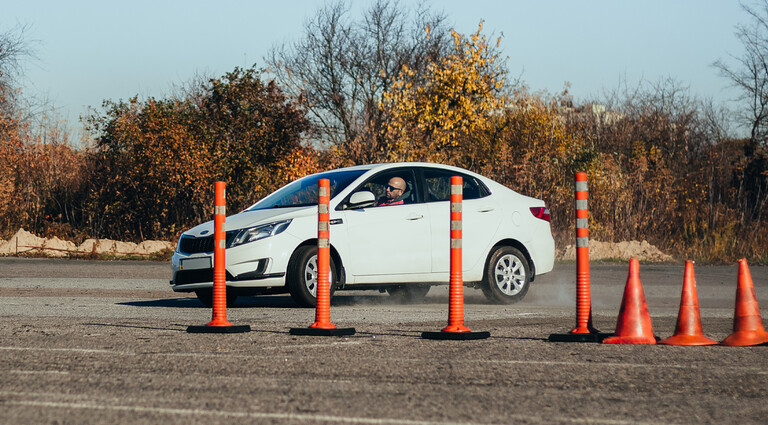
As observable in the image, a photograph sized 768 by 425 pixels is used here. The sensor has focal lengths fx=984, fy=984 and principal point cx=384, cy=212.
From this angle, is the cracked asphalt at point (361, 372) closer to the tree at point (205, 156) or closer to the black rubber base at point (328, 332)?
the black rubber base at point (328, 332)

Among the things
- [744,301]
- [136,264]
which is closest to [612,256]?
[136,264]

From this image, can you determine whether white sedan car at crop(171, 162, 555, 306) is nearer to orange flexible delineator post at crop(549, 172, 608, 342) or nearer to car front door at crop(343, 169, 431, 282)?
car front door at crop(343, 169, 431, 282)

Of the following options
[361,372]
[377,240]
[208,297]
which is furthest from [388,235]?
[361,372]

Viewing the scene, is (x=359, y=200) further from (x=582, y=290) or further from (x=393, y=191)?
(x=582, y=290)

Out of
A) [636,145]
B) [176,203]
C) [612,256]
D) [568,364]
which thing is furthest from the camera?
[636,145]

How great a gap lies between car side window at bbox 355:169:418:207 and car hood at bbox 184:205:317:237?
0.85m

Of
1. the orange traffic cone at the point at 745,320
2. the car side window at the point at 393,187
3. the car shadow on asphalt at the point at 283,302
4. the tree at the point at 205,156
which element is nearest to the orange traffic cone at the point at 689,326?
the orange traffic cone at the point at 745,320

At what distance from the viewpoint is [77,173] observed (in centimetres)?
3083

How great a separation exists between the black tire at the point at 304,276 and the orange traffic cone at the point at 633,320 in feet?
13.0

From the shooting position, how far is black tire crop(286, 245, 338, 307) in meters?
10.9

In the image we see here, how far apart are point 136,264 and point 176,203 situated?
7.17 m

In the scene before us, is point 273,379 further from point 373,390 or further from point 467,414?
point 467,414

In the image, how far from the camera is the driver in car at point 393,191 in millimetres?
11656

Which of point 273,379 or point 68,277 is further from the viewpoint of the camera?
point 68,277
